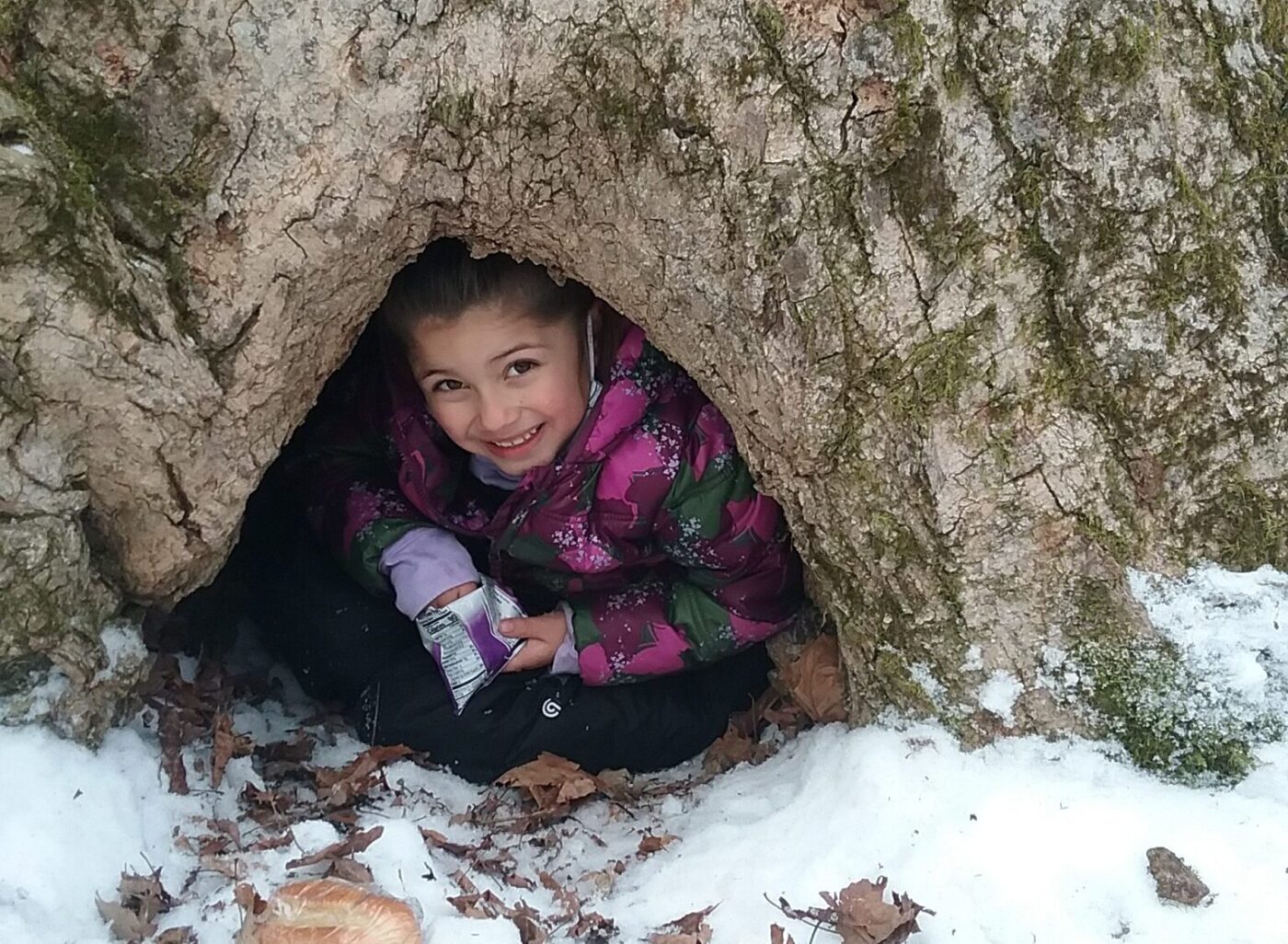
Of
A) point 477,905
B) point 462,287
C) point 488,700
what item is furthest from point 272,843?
point 462,287

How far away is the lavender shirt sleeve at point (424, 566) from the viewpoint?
11.2 feet

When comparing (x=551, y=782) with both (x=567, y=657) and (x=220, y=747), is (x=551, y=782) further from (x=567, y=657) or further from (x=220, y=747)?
(x=220, y=747)

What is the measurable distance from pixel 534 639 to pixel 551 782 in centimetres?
55

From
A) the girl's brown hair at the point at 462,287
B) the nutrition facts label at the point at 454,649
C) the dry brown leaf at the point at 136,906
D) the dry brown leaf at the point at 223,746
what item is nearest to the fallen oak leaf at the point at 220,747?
the dry brown leaf at the point at 223,746

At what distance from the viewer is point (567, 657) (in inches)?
134

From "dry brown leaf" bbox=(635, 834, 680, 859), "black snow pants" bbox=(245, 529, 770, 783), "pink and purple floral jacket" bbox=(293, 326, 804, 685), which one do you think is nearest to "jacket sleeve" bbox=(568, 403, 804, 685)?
"pink and purple floral jacket" bbox=(293, 326, 804, 685)

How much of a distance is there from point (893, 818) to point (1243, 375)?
1113 mm

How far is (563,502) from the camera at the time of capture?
10.6 feet

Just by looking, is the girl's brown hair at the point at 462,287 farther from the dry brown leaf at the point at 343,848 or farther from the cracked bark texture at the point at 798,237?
the dry brown leaf at the point at 343,848

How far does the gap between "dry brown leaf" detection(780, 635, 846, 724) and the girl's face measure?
0.88 metres

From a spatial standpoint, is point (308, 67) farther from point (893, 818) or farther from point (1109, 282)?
point (893, 818)

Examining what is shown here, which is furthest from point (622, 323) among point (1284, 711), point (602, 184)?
point (1284, 711)

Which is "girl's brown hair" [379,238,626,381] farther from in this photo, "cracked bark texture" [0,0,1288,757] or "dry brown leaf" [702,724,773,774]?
"dry brown leaf" [702,724,773,774]

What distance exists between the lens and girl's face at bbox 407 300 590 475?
2.94 m
